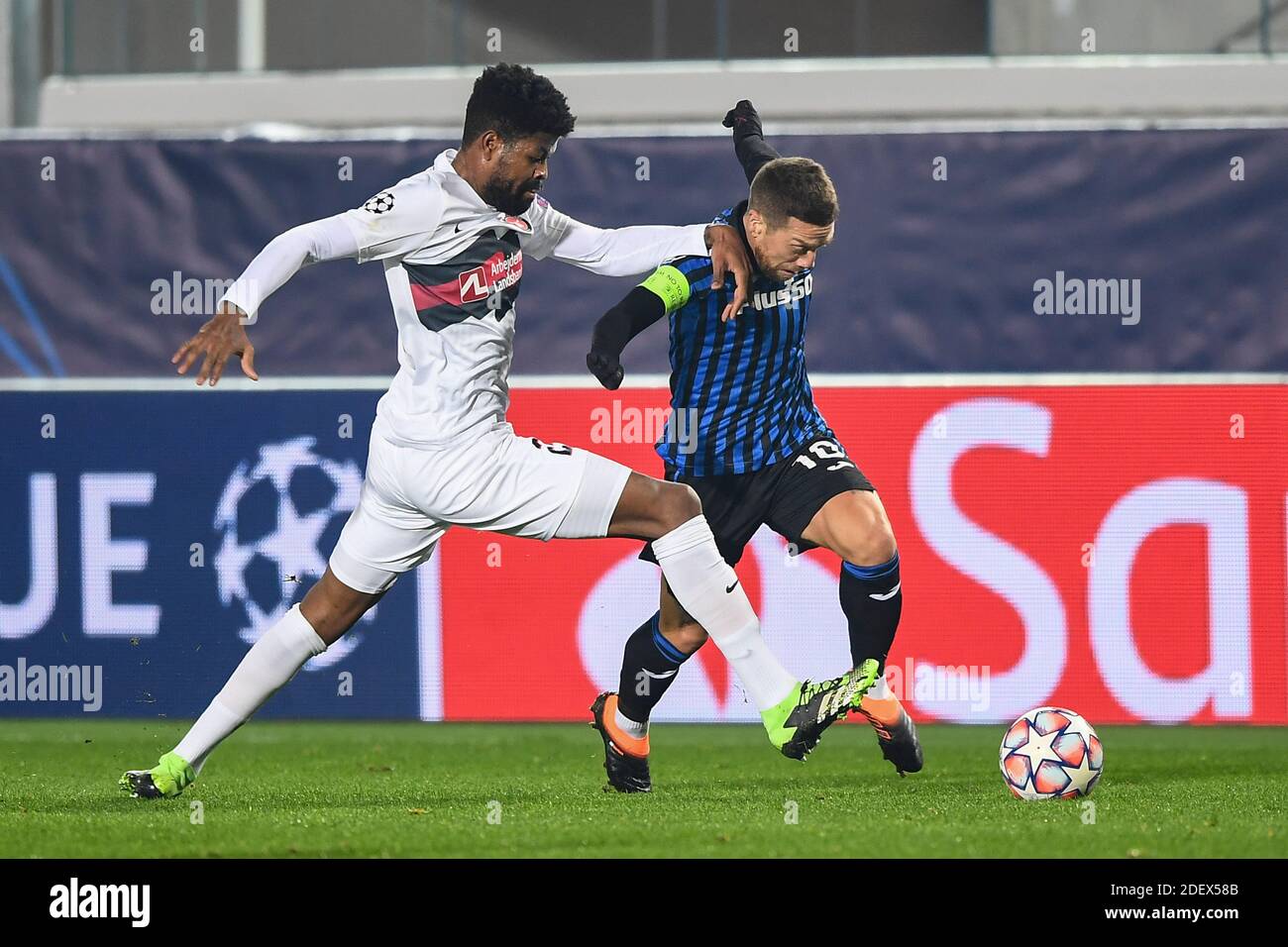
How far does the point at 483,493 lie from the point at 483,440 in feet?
0.49

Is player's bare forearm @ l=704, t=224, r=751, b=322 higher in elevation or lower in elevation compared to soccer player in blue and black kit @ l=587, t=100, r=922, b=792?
higher

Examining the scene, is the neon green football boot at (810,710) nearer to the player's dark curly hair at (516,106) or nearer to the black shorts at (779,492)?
the black shorts at (779,492)

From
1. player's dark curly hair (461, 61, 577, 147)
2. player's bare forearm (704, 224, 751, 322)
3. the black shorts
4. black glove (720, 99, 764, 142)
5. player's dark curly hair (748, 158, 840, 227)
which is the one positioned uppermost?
black glove (720, 99, 764, 142)

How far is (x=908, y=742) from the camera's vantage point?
570cm

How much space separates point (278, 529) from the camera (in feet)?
24.5

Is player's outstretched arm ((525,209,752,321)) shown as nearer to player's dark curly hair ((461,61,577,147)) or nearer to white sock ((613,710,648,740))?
player's dark curly hair ((461,61,577,147))

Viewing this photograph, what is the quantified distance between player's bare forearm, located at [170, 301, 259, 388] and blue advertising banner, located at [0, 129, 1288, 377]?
9.60 feet

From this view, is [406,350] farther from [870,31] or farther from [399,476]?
[870,31]

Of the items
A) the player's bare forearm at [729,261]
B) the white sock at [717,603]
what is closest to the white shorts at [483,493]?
the white sock at [717,603]

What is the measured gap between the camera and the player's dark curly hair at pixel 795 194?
17.2 ft

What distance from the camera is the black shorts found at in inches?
219

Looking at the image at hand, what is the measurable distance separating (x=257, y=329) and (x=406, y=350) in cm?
267

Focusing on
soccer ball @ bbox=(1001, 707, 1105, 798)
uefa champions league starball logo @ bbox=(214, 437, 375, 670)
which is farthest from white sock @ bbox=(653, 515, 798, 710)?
uefa champions league starball logo @ bbox=(214, 437, 375, 670)

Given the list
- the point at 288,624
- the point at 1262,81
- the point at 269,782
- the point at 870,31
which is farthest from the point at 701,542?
the point at 870,31
